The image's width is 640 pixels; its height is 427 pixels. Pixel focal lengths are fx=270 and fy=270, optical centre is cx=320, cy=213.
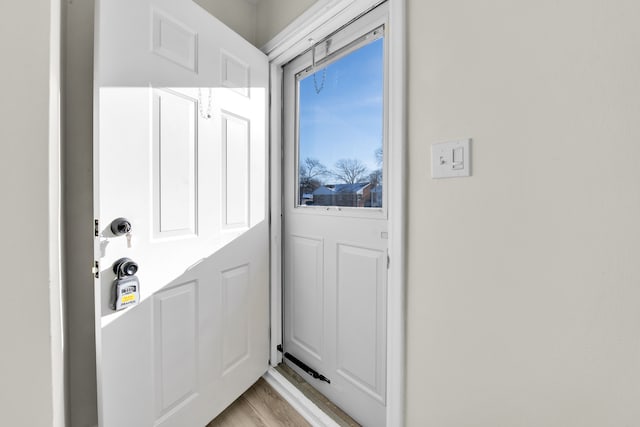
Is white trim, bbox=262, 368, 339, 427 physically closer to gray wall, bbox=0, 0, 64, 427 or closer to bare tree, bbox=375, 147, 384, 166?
gray wall, bbox=0, 0, 64, 427

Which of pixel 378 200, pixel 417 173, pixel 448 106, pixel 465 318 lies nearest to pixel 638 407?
pixel 465 318

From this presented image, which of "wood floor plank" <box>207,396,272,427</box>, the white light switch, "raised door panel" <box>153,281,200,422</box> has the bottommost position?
"wood floor plank" <box>207,396,272,427</box>

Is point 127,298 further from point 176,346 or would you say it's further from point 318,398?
point 318,398

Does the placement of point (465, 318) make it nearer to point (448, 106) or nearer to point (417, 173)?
point (417, 173)

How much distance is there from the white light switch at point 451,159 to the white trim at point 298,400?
1.30 metres

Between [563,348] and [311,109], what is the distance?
1.50 metres

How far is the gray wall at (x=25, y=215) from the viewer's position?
500 millimetres

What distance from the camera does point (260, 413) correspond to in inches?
55.7

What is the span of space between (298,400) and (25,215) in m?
1.46

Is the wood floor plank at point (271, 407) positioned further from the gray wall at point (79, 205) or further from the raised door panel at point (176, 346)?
the gray wall at point (79, 205)

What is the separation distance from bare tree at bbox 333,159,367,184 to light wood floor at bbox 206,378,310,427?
126 centimetres

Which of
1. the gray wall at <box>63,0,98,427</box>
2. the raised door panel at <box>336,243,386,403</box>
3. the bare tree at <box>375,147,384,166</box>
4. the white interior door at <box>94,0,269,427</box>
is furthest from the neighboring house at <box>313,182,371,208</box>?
the gray wall at <box>63,0,98,427</box>

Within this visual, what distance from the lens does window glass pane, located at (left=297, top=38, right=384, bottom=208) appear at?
1.32 meters

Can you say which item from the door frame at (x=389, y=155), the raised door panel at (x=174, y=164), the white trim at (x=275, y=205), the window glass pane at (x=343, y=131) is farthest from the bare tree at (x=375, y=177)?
the raised door panel at (x=174, y=164)
